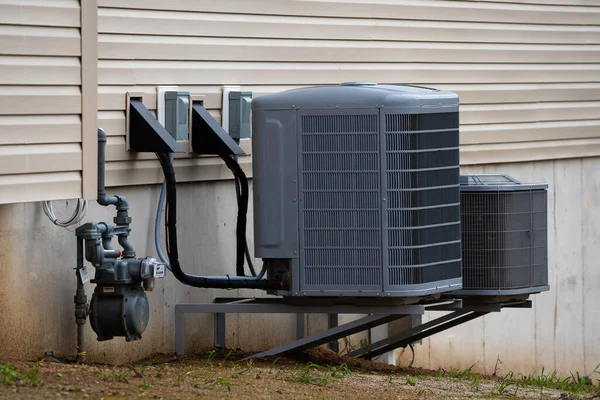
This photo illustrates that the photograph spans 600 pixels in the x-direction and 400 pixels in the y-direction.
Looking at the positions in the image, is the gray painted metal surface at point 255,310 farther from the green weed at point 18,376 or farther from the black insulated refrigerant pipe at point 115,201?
→ the green weed at point 18,376

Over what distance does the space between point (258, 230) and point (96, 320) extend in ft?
3.33

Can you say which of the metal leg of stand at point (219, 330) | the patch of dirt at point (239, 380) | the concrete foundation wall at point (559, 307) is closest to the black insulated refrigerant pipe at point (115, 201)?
the patch of dirt at point (239, 380)

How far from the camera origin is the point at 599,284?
10.2 metres

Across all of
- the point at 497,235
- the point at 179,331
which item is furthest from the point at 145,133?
the point at 497,235

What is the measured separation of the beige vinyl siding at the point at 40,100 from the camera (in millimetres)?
5770

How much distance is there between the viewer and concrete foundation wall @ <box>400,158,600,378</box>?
31.1 ft

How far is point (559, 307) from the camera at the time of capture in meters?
9.99

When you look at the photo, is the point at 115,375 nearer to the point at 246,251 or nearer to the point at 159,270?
the point at 159,270

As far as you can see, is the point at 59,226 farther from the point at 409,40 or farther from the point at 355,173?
the point at 409,40

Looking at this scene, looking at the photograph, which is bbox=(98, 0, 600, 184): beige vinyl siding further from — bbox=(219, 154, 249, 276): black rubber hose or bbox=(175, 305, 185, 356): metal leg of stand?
bbox=(175, 305, 185, 356): metal leg of stand

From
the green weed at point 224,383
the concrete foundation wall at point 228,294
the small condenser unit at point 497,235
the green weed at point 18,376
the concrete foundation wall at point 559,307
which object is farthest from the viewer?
the concrete foundation wall at point 559,307

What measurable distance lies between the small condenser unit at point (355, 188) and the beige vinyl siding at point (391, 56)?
792 millimetres

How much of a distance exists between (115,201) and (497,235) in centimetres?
231

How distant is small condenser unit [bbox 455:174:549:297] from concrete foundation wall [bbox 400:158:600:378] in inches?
78.6
